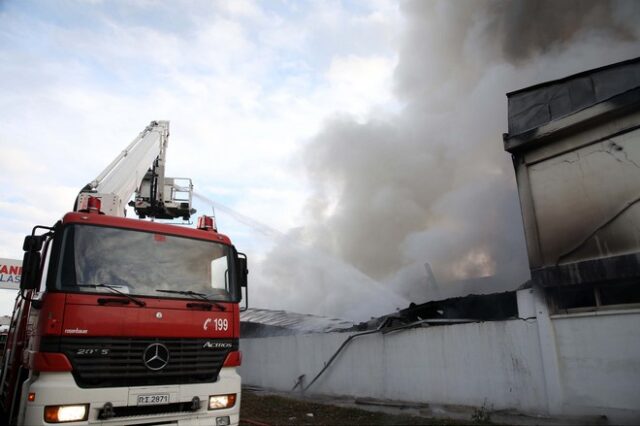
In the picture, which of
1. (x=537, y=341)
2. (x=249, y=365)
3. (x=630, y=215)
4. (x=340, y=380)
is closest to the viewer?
(x=630, y=215)

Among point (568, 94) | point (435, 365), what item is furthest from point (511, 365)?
point (568, 94)

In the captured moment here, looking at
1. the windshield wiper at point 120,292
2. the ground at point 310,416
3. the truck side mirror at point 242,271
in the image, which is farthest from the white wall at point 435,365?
the windshield wiper at point 120,292

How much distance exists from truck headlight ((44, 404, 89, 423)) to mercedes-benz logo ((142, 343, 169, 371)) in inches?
27.5

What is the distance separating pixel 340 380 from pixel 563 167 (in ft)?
25.5

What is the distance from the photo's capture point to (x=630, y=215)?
706 cm

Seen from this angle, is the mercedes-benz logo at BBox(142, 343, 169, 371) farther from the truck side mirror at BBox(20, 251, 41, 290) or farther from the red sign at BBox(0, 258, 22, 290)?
the red sign at BBox(0, 258, 22, 290)

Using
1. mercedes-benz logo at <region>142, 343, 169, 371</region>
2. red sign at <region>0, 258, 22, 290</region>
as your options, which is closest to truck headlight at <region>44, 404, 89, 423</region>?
mercedes-benz logo at <region>142, 343, 169, 371</region>

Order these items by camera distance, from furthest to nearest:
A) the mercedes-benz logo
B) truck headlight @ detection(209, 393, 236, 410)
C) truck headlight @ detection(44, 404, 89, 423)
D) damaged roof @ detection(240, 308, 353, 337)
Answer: damaged roof @ detection(240, 308, 353, 337) → truck headlight @ detection(209, 393, 236, 410) → the mercedes-benz logo → truck headlight @ detection(44, 404, 89, 423)

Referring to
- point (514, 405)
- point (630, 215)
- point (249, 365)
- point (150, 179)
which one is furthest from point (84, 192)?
point (249, 365)

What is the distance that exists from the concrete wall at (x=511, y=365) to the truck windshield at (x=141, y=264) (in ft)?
17.6

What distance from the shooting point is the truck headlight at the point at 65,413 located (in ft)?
14.2

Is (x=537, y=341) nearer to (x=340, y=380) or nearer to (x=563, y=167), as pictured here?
(x=563, y=167)

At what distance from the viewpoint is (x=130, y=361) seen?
15.9ft

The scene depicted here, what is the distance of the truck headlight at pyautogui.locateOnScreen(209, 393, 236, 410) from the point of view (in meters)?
5.27
